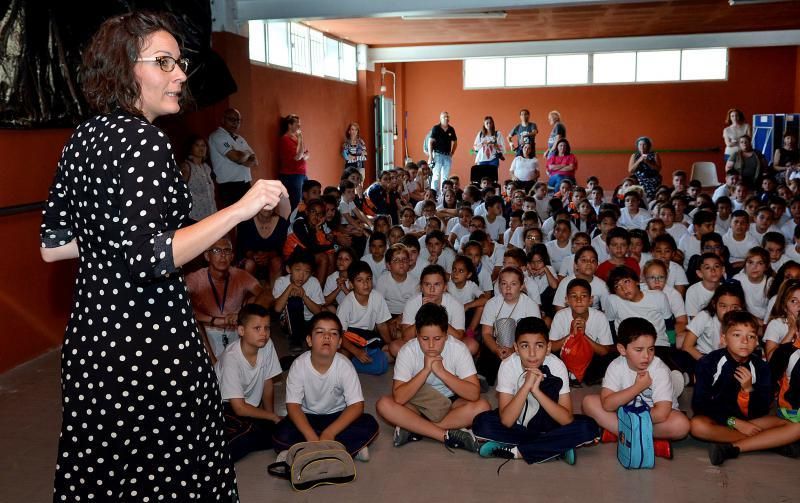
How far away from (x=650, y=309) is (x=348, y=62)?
29.0 ft

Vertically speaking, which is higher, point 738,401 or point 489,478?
point 738,401

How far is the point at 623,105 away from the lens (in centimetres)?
1455

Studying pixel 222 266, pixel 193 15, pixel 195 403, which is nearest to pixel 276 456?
pixel 222 266

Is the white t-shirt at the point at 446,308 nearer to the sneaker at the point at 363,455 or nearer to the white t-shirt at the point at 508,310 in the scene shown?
the white t-shirt at the point at 508,310

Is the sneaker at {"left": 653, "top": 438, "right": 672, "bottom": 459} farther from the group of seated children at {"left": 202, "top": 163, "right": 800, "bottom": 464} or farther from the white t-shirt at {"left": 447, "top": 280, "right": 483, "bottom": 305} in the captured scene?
the white t-shirt at {"left": 447, "top": 280, "right": 483, "bottom": 305}

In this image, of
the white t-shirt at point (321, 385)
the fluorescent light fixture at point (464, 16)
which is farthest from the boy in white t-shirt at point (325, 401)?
the fluorescent light fixture at point (464, 16)

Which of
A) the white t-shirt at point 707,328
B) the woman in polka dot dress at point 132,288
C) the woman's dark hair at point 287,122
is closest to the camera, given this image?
the woman in polka dot dress at point 132,288

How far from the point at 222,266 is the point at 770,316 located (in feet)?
10.2

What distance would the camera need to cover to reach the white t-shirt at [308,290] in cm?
497

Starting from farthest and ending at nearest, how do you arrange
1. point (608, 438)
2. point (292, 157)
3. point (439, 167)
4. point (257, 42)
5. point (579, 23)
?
point (439, 167) → point (579, 23) → point (292, 157) → point (257, 42) → point (608, 438)

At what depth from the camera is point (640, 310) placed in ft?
14.2

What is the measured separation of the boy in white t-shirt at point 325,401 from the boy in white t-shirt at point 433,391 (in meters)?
0.17

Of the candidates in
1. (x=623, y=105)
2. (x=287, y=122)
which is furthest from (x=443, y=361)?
(x=623, y=105)

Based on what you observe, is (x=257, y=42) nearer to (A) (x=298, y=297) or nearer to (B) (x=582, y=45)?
(A) (x=298, y=297)
